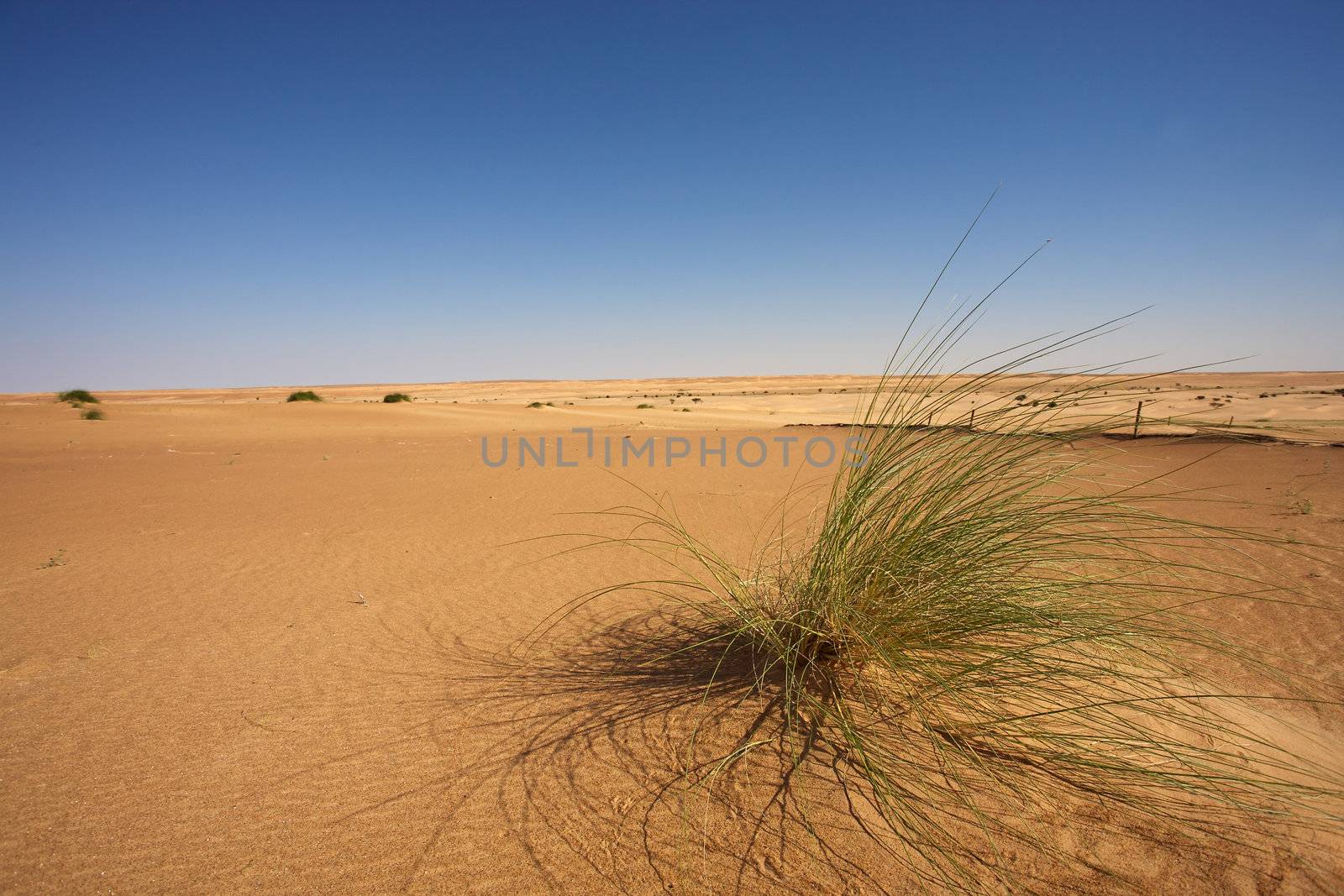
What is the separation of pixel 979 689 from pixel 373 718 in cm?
224

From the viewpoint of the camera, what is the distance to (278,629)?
3.28 meters

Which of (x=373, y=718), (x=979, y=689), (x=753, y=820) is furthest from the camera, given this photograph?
(x=373, y=718)

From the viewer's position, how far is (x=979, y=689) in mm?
2170

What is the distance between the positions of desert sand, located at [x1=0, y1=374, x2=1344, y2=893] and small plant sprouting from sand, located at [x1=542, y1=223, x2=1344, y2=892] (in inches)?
5.1

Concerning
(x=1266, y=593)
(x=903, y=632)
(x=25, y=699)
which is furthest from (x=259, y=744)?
(x=1266, y=593)

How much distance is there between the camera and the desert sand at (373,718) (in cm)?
163

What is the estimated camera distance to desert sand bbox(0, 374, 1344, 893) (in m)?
1.63

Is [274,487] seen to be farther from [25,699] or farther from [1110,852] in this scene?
[1110,852]

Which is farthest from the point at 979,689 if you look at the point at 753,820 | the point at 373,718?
the point at 373,718

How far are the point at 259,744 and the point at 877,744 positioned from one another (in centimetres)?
214

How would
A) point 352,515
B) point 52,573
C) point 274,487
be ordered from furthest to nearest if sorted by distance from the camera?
point 274,487
point 352,515
point 52,573

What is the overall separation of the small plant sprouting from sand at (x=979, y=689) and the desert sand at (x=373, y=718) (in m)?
0.13

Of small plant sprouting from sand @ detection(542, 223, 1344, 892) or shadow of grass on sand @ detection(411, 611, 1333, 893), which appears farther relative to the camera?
small plant sprouting from sand @ detection(542, 223, 1344, 892)

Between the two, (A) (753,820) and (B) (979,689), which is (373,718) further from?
(B) (979,689)
